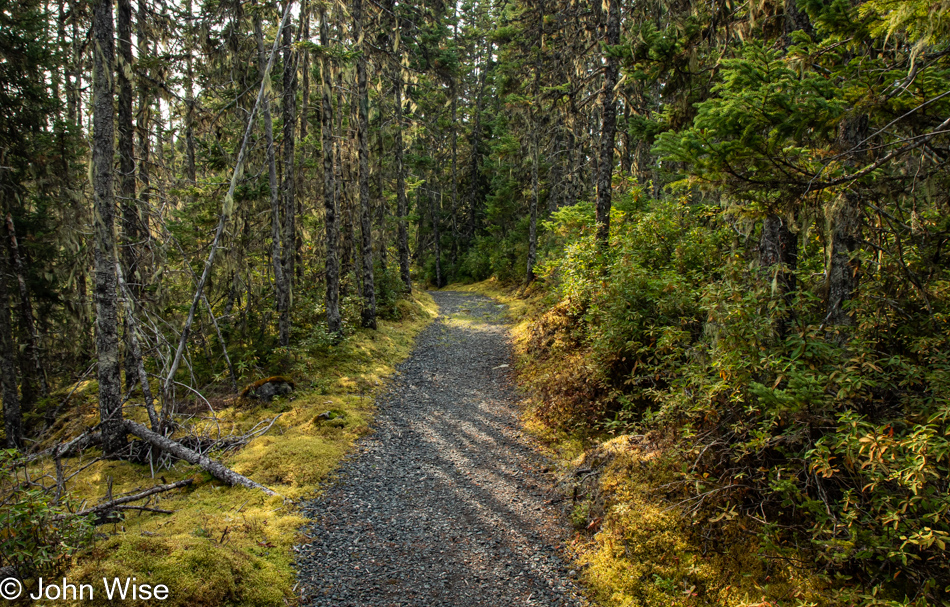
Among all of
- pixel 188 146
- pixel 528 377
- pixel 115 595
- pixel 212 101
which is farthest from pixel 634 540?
pixel 188 146

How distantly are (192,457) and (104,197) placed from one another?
15.0 ft

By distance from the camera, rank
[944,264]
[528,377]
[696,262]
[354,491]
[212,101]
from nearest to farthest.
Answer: [944,264] < [354,491] < [696,262] < [528,377] < [212,101]

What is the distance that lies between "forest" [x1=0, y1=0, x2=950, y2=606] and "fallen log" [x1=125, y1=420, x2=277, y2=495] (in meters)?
0.05

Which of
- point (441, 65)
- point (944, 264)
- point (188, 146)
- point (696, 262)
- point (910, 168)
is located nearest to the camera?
point (944, 264)

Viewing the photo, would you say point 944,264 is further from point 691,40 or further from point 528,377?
point 528,377

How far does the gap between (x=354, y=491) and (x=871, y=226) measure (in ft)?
24.5

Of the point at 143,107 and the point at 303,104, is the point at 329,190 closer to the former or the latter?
the point at 303,104

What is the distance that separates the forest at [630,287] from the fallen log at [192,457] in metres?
0.05

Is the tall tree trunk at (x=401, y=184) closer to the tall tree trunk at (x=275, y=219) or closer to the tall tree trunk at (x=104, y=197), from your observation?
the tall tree trunk at (x=275, y=219)

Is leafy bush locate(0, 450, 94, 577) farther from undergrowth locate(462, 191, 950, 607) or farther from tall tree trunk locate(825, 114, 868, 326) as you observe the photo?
tall tree trunk locate(825, 114, 868, 326)

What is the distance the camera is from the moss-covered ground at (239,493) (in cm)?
429

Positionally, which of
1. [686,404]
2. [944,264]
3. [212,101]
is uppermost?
[212,101]

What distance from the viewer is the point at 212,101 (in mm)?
13758

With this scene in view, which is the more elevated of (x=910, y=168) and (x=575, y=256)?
(x=910, y=168)
